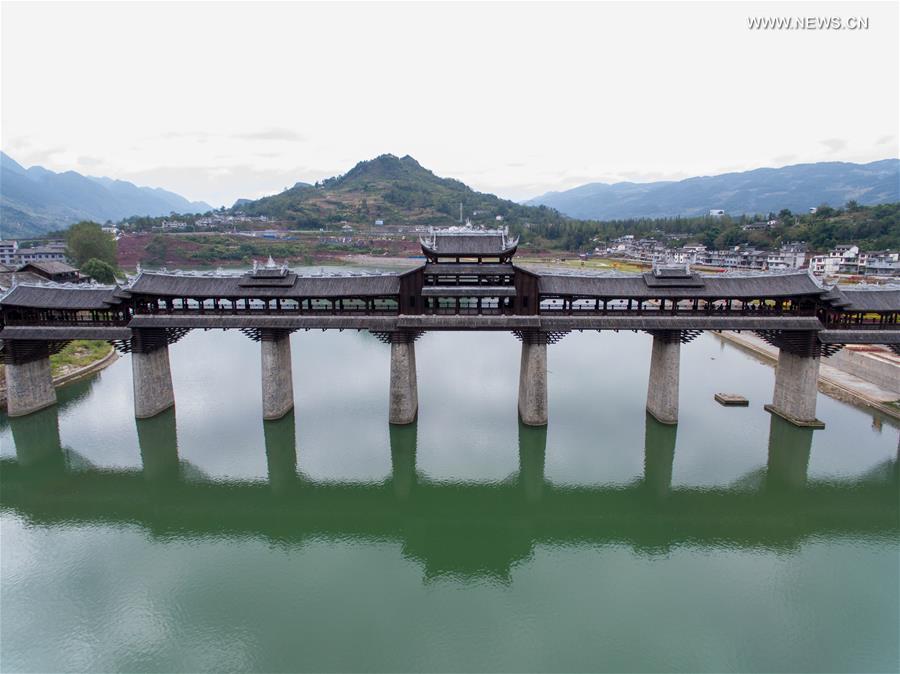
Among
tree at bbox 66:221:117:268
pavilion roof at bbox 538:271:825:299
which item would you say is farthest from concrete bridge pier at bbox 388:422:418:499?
tree at bbox 66:221:117:268

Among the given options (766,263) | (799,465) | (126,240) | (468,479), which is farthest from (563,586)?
(126,240)

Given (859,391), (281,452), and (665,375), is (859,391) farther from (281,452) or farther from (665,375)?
(281,452)

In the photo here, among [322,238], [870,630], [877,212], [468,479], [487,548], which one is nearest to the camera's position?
[870,630]

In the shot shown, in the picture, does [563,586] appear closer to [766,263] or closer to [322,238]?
[766,263]

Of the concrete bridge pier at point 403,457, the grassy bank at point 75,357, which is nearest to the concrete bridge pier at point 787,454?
the concrete bridge pier at point 403,457

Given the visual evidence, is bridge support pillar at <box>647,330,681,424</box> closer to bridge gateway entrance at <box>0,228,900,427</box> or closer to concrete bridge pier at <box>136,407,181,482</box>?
bridge gateway entrance at <box>0,228,900,427</box>

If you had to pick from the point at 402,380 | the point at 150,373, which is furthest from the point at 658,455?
the point at 150,373
